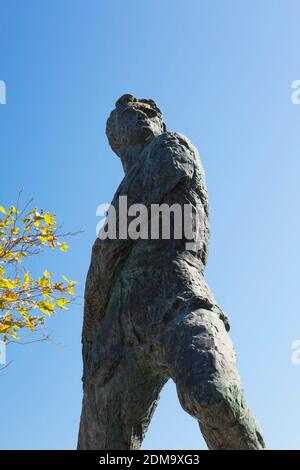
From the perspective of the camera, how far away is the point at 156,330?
3590 millimetres

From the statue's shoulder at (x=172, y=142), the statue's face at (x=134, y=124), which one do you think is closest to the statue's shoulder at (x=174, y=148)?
the statue's shoulder at (x=172, y=142)

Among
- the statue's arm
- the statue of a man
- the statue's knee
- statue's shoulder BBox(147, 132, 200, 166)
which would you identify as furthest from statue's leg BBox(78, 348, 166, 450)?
statue's shoulder BBox(147, 132, 200, 166)

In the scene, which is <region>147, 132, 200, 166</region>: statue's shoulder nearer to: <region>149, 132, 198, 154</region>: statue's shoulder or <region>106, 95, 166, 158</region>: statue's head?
<region>149, 132, 198, 154</region>: statue's shoulder

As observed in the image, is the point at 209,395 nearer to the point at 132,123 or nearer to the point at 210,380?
the point at 210,380

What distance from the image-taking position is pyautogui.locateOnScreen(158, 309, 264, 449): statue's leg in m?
3.06

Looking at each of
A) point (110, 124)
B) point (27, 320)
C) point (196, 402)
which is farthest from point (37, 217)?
point (196, 402)

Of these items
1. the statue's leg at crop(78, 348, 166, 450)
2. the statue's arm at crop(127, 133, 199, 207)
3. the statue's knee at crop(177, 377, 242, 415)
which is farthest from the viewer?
the statue's arm at crop(127, 133, 199, 207)

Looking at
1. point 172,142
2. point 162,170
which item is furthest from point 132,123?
point 162,170

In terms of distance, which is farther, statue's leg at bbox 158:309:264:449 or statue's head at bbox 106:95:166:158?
statue's head at bbox 106:95:166:158

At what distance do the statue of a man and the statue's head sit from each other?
0.06 meters

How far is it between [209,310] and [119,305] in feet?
2.05

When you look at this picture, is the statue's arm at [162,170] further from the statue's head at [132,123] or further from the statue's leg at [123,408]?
the statue's leg at [123,408]

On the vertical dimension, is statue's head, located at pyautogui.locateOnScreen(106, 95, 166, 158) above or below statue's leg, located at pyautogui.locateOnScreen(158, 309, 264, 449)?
above
